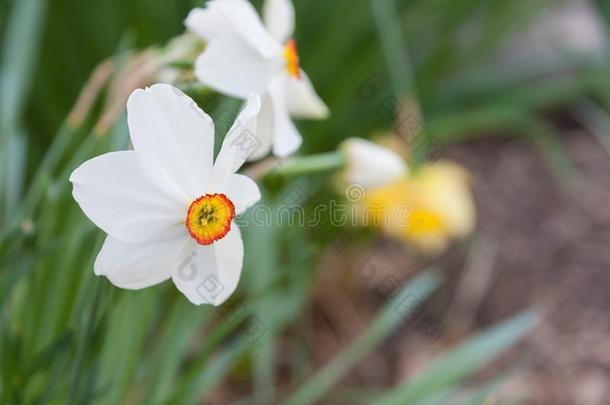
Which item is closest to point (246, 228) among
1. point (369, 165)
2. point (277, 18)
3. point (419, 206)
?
point (419, 206)

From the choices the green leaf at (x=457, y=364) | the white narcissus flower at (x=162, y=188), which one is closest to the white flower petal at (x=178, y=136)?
the white narcissus flower at (x=162, y=188)

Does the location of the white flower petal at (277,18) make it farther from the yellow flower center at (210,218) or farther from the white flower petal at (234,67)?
the yellow flower center at (210,218)

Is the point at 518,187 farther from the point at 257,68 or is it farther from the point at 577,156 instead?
the point at 257,68

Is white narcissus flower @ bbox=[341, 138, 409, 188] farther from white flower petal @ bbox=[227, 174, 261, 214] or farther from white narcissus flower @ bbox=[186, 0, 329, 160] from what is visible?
white flower petal @ bbox=[227, 174, 261, 214]

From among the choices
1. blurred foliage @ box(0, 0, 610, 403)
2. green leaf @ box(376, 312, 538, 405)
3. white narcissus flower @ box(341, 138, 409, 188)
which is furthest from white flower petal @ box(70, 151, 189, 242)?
green leaf @ box(376, 312, 538, 405)

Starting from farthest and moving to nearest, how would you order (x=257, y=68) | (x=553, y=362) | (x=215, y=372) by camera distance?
(x=553, y=362), (x=215, y=372), (x=257, y=68)

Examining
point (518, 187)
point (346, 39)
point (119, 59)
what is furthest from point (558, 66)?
point (119, 59)
